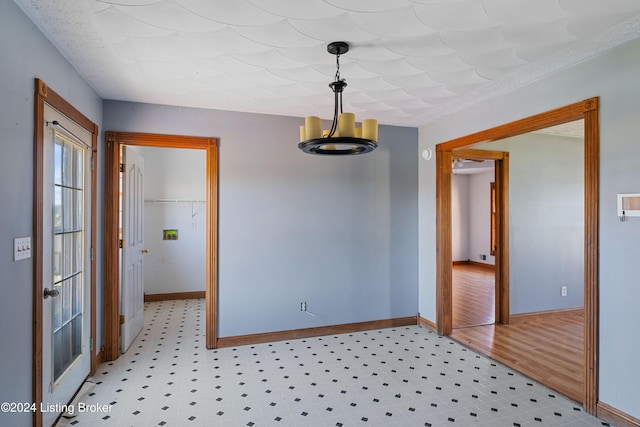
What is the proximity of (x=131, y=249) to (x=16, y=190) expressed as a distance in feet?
6.94

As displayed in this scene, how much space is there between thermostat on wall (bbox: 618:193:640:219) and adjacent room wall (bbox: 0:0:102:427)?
359cm

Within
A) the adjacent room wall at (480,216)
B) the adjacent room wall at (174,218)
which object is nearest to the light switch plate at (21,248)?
the adjacent room wall at (174,218)

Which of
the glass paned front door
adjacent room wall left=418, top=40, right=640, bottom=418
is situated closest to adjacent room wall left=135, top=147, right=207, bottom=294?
the glass paned front door

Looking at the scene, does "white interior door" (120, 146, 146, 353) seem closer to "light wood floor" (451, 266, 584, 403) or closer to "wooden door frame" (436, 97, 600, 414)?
"light wood floor" (451, 266, 584, 403)

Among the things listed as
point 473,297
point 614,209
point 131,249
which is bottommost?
point 473,297

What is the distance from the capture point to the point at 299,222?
398cm

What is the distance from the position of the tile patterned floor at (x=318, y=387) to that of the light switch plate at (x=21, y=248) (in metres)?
1.29

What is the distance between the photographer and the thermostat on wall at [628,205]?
2181mm

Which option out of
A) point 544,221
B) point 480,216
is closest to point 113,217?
point 544,221

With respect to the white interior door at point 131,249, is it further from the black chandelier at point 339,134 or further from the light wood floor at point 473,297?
the light wood floor at point 473,297

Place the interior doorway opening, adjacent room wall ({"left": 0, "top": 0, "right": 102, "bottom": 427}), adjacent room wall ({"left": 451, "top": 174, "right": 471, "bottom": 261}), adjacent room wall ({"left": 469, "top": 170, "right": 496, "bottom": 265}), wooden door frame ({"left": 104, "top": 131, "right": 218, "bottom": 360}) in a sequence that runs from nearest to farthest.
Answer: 1. adjacent room wall ({"left": 0, "top": 0, "right": 102, "bottom": 427})
2. wooden door frame ({"left": 104, "top": 131, "right": 218, "bottom": 360})
3. the interior doorway opening
4. adjacent room wall ({"left": 469, "top": 170, "right": 496, "bottom": 265})
5. adjacent room wall ({"left": 451, "top": 174, "right": 471, "bottom": 261})

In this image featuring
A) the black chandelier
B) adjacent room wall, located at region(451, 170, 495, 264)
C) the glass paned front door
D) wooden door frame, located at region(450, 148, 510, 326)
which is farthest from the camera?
adjacent room wall, located at region(451, 170, 495, 264)

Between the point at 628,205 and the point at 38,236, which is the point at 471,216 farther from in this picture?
the point at 38,236

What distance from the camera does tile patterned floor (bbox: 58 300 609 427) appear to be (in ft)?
7.83
